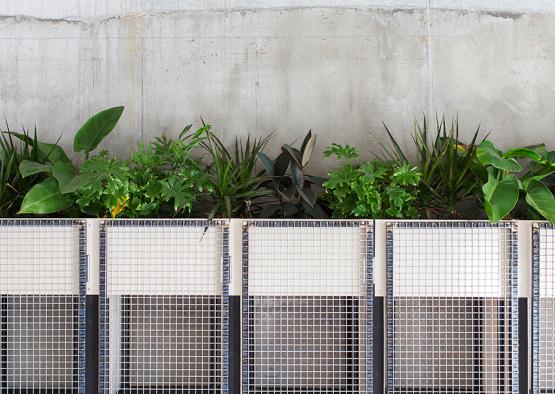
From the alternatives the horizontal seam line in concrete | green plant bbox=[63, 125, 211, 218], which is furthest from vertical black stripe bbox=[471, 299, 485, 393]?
the horizontal seam line in concrete

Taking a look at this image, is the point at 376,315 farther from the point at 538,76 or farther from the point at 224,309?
the point at 538,76

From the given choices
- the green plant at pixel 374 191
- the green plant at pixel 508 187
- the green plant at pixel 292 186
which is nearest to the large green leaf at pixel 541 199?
the green plant at pixel 508 187

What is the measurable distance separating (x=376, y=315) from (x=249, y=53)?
5.83ft

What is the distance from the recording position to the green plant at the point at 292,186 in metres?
2.59

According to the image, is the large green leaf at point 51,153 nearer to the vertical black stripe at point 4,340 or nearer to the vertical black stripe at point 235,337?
the vertical black stripe at point 4,340

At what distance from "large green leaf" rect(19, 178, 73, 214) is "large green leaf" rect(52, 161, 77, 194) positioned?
0.23ft

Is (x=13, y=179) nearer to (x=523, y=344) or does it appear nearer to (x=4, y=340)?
(x=4, y=340)

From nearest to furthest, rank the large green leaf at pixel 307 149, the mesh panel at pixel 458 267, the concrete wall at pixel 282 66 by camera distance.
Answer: the mesh panel at pixel 458 267, the large green leaf at pixel 307 149, the concrete wall at pixel 282 66

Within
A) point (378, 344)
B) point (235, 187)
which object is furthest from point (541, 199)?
point (235, 187)

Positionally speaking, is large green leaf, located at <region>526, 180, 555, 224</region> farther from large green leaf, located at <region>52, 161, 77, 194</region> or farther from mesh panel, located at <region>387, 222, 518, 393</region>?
large green leaf, located at <region>52, 161, 77, 194</region>

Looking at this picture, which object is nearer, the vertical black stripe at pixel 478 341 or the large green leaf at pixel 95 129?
the vertical black stripe at pixel 478 341

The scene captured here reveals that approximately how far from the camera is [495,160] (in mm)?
2344

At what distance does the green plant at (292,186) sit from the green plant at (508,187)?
0.84m

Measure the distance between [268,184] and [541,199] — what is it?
1421 mm
